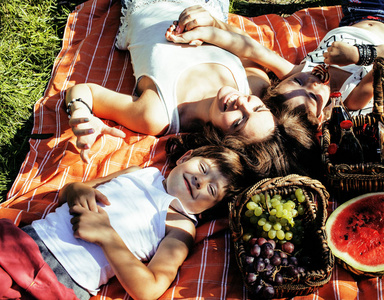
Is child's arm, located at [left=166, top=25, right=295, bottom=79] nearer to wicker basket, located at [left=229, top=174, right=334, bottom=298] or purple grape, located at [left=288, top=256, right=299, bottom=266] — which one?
wicker basket, located at [left=229, top=174, right=334, bottom=298]

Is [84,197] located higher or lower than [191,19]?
lower

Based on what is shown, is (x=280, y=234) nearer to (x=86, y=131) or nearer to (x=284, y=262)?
(x=284, y=262)

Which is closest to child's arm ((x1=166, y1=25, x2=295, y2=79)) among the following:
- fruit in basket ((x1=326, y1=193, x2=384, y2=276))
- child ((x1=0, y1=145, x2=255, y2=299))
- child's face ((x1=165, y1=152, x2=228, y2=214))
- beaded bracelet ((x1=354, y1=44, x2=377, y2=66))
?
beaded bracelet ((x1=354, y1=44, x2=377, y2=66))

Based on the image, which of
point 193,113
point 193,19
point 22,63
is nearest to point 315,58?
point 193,19

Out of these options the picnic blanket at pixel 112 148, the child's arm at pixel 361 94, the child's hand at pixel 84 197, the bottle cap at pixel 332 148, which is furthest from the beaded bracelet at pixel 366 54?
the child's hand at pixel 84 197

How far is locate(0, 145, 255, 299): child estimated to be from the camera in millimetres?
2131

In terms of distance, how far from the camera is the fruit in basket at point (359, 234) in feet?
7.55

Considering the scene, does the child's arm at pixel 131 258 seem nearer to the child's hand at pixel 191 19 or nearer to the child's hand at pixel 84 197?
the child's hand at pixel 84 197

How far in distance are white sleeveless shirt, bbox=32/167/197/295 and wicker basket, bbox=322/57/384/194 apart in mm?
998

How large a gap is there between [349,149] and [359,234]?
60 cm

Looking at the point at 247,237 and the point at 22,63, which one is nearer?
the point at 247,237

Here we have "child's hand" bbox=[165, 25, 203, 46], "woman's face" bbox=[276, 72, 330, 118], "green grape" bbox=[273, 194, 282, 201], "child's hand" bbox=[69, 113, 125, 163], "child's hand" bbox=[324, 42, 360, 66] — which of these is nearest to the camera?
"green grape" bbox=[273, 194, 282, 201]

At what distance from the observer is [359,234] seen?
8.02 ft

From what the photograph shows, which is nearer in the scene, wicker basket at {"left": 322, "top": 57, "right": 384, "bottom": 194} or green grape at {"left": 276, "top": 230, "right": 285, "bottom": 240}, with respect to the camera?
green grape at {"left": 276, "top": 230, "right": 285, "bottom": 240}
